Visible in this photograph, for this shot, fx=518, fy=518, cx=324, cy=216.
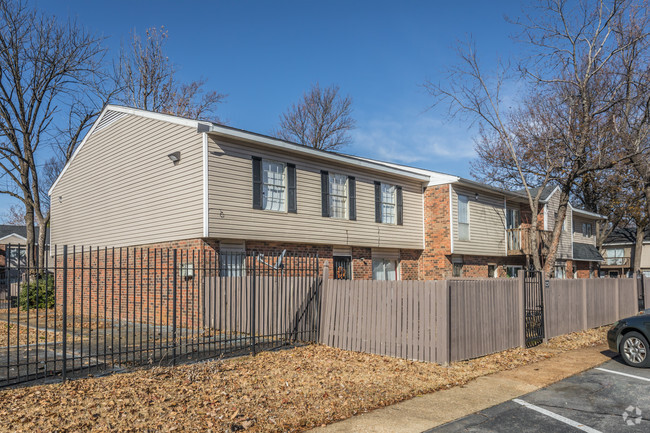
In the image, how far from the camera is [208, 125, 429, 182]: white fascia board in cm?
1466

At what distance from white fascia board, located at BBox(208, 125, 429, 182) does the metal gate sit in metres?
7.78

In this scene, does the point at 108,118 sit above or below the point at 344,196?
above

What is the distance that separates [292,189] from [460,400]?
1047 centimetres

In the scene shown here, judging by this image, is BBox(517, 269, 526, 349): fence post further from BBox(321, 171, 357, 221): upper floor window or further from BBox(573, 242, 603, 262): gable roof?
BBox(573, 242, 603, 262): gable roof

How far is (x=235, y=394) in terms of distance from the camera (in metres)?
7.07

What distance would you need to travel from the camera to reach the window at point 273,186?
16.1 m

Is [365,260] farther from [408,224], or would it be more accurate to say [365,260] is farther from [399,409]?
[399,409]

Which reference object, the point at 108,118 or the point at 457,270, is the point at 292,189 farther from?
the point at 457,270

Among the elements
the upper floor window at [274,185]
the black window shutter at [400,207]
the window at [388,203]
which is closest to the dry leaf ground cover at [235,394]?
the upper floor window at [274,185]

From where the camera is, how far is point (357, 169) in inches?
754

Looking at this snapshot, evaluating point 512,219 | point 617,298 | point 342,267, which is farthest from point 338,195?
point 512,219

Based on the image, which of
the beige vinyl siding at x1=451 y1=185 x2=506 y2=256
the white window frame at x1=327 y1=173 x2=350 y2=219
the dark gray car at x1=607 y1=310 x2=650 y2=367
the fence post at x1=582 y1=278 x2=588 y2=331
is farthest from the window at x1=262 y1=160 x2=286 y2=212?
the dark gray car at x1=607 y1=310 x2=650 y2=367

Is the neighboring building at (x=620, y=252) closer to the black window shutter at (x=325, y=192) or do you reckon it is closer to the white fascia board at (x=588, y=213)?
the white fascia board at (x=588, y=213)

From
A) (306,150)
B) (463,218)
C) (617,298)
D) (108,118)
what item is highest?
(108,118)
